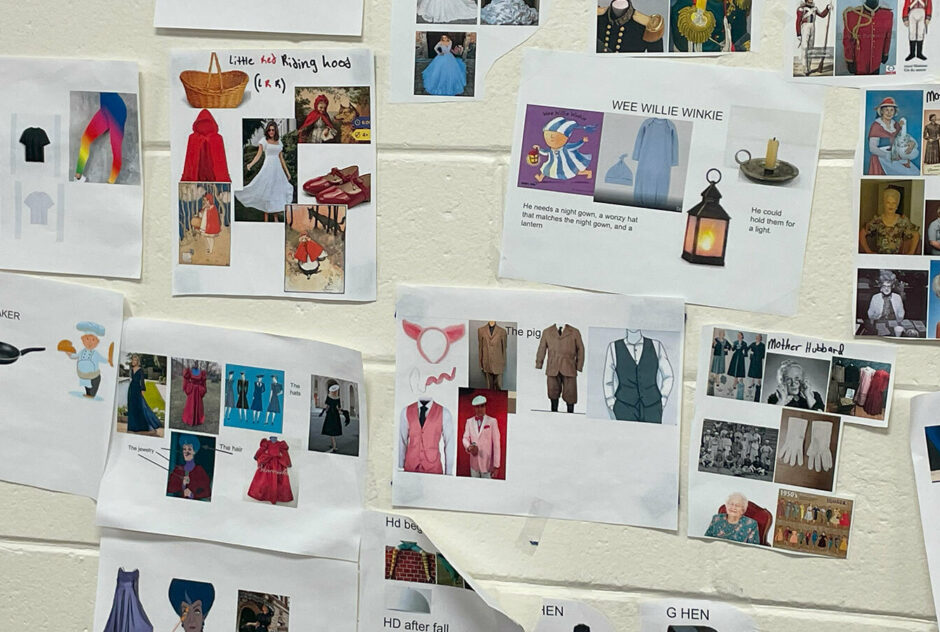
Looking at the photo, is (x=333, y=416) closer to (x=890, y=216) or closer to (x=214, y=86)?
(x=214, y=86)

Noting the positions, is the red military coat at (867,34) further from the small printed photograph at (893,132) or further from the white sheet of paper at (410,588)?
the white sheet of paper at (410,588)

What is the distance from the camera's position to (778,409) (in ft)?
2.86

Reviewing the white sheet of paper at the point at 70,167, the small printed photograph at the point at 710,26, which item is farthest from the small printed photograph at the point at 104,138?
the small printed photograph at the point at 710,26

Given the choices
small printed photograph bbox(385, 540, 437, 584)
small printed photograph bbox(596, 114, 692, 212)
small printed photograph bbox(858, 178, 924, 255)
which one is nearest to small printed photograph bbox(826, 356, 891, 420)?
small printed photograph bbox(858, 178, 924, 255)

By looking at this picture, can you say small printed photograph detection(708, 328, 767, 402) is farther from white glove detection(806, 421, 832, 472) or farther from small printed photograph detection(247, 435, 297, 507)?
small printed photograph detection(247, 435, 297, 507)

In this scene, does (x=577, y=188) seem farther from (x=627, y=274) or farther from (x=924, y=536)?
(x=924, y=536)

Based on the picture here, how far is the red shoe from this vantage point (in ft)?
2.94

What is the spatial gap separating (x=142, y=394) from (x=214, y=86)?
351 mm

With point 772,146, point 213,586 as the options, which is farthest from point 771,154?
point 213,586

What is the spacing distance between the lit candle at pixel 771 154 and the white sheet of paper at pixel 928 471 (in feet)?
0.91

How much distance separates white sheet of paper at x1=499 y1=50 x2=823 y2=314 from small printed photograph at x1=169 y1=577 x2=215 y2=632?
1.75 ft

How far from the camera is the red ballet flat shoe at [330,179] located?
2.93 feet

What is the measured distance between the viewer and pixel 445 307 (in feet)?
2.96

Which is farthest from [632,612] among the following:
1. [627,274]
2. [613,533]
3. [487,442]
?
[627,274]
